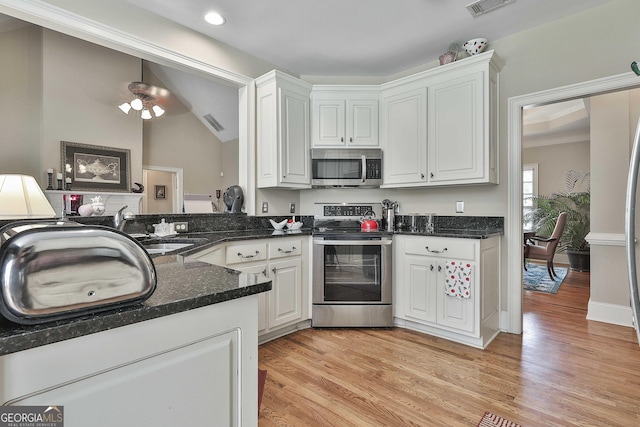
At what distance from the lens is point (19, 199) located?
5.37 feet

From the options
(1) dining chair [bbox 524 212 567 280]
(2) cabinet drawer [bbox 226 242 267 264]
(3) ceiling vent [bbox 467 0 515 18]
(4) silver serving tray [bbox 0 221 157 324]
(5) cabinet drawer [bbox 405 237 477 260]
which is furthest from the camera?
(1) dining chair [bbox 524 212 567 280]

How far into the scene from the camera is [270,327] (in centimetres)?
267

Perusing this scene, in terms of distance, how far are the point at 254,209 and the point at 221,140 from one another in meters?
3.96

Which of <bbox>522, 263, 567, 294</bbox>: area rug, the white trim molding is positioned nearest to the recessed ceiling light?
the white trim molding

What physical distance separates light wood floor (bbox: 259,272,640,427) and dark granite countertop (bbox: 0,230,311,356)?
114 centimetres

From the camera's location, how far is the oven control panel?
11.5 feet

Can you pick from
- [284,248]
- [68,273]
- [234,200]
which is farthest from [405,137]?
[68,273]

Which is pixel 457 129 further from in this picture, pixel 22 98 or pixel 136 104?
pixel 22 98

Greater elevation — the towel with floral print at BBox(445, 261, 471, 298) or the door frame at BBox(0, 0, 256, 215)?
the door frame at BBox(0, 0, 256, 215)

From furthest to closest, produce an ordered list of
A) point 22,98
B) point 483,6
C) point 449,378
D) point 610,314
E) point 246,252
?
point 22,98 → point 610,314 → point 246,252 → point 483,6 → point 449,378

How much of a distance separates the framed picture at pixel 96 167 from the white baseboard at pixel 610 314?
5.85 m

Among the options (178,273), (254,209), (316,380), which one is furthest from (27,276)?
(254,209)

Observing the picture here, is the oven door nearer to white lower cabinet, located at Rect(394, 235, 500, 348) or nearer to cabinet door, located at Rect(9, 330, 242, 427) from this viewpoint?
white lower cabinet, located at Rect(394, 235, 500, 348)

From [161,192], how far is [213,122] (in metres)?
1.68
